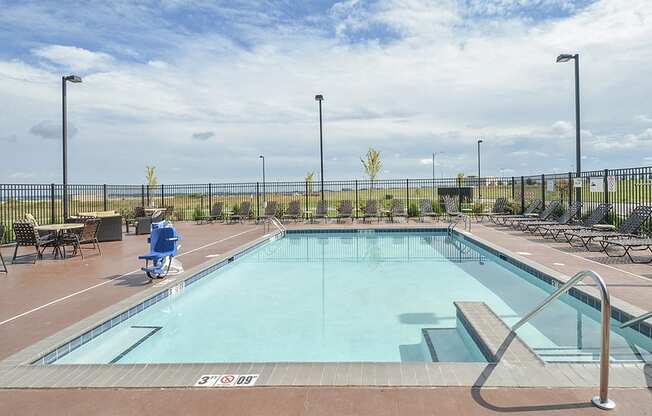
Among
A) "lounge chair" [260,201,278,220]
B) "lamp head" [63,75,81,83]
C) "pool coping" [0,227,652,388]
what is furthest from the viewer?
"lounge chair" [260,201,278,220]

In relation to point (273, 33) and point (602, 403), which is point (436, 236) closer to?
point (273, 33)

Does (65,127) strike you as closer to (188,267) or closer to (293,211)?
(188,267)

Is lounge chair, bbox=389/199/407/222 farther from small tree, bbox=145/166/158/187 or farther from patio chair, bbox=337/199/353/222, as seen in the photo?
small tree, bbox=145/166/158/187

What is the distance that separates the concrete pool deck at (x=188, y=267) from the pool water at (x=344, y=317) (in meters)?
0.57

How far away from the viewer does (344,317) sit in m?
5.39

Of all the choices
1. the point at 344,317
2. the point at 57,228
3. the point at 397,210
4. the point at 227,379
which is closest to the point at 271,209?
the point at 397,210

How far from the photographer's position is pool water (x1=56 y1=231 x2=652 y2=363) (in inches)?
162

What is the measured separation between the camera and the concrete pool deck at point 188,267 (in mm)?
2914

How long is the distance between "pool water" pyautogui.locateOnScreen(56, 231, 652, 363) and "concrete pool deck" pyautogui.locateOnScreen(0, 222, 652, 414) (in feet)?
1.86

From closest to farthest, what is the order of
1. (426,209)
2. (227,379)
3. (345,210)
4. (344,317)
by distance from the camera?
(227,379) → (344,317) → (345,210) → (426,209)

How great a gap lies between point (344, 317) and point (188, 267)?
3405 millimetres

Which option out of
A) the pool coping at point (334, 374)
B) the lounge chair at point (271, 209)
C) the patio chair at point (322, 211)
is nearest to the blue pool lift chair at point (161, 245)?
the pool coping at point (334, 374)

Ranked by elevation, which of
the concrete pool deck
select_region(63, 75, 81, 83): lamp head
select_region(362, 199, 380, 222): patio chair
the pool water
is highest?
select_region(63, 75, 81, 83): lamp head

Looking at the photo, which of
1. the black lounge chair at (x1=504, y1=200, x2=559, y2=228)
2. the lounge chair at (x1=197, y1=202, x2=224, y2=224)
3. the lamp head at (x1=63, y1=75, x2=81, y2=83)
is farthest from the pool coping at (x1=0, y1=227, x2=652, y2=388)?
the lounge chair at (x1=197, y1=202, x2=224, y2=224)
